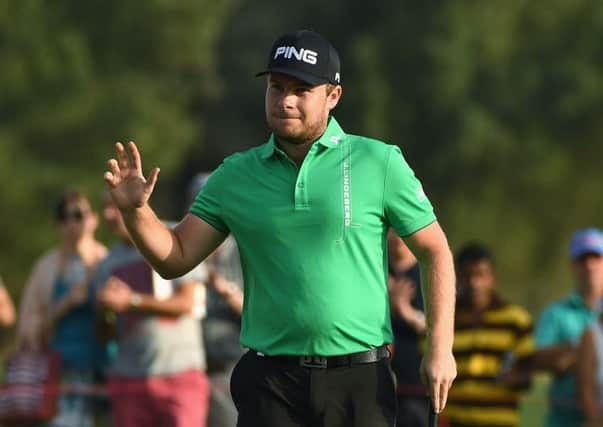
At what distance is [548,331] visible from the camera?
435 inches

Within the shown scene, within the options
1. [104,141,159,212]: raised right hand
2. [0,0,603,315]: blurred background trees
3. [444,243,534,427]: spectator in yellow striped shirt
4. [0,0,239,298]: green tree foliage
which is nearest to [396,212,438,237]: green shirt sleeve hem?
[104,141,159,212]: raised right hand

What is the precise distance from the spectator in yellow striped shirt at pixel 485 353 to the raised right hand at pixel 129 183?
501 centimetres

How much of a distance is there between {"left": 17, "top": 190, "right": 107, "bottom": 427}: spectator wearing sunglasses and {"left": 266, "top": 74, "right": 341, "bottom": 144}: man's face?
532 centimetres

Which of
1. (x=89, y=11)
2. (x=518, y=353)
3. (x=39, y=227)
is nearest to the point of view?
(x=518, y=353)

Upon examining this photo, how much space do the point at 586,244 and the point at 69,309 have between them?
3457mm

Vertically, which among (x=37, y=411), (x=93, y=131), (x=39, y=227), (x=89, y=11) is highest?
(x=89, y=11)

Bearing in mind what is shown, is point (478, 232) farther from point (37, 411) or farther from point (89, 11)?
point (37, 411)

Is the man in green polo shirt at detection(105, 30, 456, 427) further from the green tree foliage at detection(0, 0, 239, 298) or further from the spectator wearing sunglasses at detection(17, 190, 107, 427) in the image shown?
the green tree foliage at detection(0, 0, 239, 298)

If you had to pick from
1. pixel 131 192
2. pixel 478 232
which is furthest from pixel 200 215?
pixel 478 232

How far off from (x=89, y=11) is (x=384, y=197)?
32.0 metres

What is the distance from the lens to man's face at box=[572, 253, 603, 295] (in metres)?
11.0

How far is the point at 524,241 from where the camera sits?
45.9 meters

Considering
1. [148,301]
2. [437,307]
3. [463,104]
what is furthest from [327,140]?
[463,104]

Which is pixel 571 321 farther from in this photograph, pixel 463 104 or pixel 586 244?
pixel 463 104
